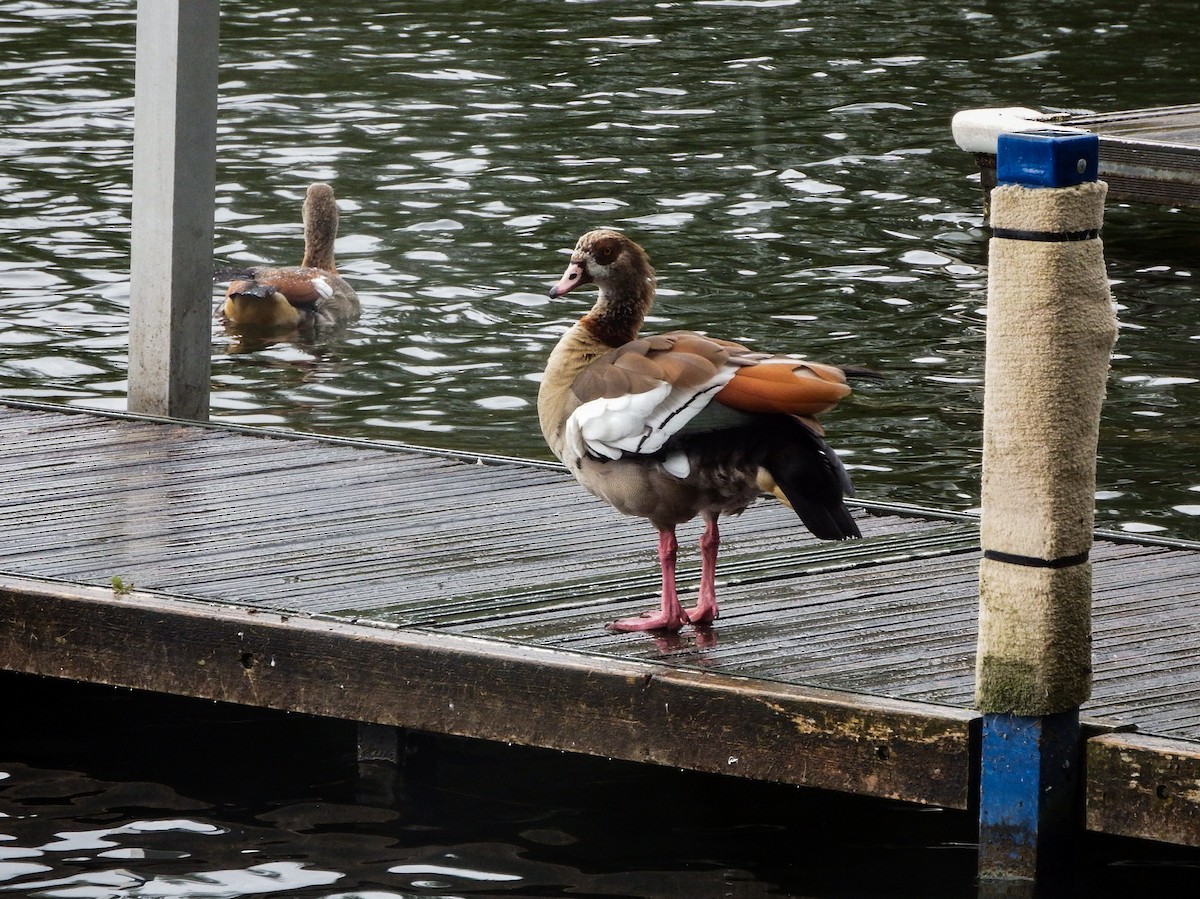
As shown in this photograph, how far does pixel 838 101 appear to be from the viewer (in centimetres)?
2183

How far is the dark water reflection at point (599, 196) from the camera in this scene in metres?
12.7

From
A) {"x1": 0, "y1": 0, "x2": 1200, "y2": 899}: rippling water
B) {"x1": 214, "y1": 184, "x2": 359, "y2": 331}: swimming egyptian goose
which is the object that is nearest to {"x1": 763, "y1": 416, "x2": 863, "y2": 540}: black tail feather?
{"x1": 0, "y1": 0, "x2": 1200, "y2": 899}: rippling water

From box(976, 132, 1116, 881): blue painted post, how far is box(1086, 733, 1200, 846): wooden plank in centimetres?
10

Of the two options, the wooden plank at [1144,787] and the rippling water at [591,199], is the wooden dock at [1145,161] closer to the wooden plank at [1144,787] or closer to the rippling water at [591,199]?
the rippling water at [591,199]

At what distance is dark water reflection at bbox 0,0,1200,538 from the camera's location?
41.6 ft

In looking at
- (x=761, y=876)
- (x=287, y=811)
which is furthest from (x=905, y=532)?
(x=287, y=811)

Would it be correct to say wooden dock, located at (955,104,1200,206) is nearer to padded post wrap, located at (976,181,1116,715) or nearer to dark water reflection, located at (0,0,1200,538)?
dark water reflection, located at (0,0,1200,538)

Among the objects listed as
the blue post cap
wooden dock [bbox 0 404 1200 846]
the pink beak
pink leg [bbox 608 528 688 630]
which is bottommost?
wooden dock [bbox 0 404 1200 846]

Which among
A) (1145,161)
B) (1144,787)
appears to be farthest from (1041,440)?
(1145,161)

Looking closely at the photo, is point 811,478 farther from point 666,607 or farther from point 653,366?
point 666,607

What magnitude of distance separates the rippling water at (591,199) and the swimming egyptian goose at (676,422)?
1.27 meters

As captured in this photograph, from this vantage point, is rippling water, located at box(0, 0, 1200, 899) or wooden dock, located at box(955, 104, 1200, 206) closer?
rippling water, located at box(0, 0, 1200, 899)

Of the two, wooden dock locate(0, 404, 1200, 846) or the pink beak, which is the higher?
the pink beak

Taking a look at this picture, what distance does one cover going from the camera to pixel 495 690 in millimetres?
6449
